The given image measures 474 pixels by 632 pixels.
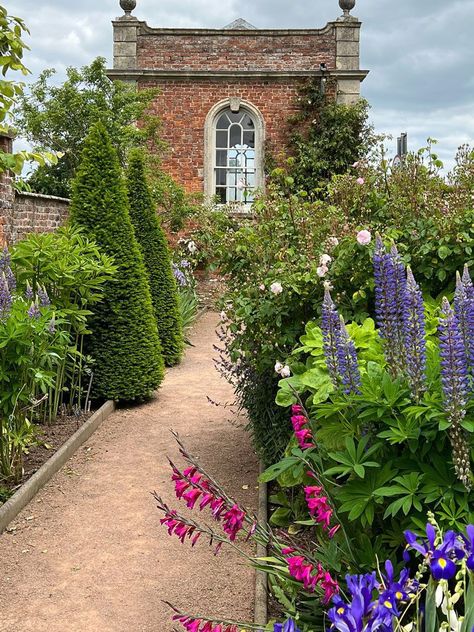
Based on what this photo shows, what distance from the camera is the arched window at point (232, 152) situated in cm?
1727

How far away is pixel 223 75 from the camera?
16938 mm

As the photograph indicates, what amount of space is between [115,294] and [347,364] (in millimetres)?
4664

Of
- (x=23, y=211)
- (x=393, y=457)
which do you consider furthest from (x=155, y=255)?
(x=393, y=457)

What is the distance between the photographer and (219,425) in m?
6.55

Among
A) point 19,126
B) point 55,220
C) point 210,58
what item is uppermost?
point 210,58

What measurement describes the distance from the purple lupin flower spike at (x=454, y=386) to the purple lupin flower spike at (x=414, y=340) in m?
0.15

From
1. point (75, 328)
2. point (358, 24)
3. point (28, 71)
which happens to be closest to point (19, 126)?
point (358, 24)

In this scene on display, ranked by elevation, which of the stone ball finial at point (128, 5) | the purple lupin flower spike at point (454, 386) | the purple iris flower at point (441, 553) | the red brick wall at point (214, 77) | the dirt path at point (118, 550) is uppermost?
the stone ball finial at point (128, 5)

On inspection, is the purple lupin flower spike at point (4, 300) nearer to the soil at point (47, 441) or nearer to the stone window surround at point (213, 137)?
the soil at point (47, 441)

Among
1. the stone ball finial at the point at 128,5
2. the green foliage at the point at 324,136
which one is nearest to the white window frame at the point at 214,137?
the green foliage at the point at 324,136

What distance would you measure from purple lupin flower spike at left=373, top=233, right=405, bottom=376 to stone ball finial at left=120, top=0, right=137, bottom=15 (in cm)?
1637

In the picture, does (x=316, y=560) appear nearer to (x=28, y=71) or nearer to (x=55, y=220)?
(x=28, y=71)

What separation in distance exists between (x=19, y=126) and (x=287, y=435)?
578 inches

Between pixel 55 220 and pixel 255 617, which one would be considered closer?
pixel 255 617
